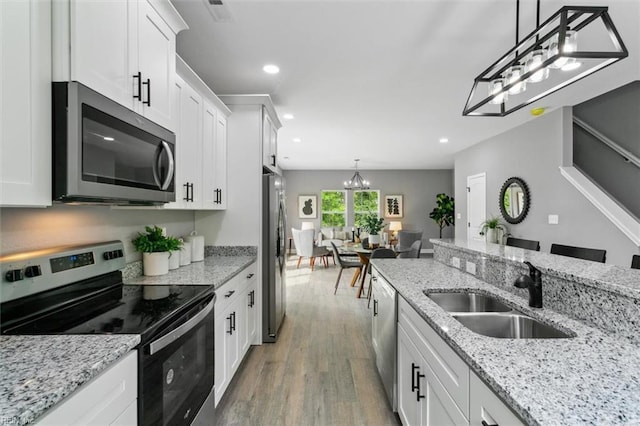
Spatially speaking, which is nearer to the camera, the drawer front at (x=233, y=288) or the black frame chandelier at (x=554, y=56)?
the black frame chandelier at (x=554, y=56)

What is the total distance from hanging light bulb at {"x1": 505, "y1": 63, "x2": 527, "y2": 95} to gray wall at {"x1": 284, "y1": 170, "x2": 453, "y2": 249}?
8.41 meters

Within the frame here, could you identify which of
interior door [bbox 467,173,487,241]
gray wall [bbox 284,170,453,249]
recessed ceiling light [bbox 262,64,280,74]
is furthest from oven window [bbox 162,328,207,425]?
gray wall [bbox 284,170,453,249]

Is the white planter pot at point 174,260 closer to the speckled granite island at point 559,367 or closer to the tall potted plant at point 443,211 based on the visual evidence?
the speckled granite island at point 559,367

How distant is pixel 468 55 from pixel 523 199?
3.20 metres

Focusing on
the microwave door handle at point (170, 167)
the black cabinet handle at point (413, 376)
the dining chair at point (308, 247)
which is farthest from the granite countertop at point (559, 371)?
the dining chair at point (308, 247)

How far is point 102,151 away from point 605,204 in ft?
16.0

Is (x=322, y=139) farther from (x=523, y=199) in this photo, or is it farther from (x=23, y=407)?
(x=23, y=407)

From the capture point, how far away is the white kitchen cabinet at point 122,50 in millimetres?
1108

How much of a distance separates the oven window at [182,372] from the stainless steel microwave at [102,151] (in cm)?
74

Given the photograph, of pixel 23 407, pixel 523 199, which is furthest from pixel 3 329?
pixel 523 199

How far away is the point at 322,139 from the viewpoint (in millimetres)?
5883

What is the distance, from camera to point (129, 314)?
1357 mm

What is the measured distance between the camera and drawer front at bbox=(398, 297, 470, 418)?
1.03 metres

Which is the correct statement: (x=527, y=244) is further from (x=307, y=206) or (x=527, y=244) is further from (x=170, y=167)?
(x=307, y=206)
